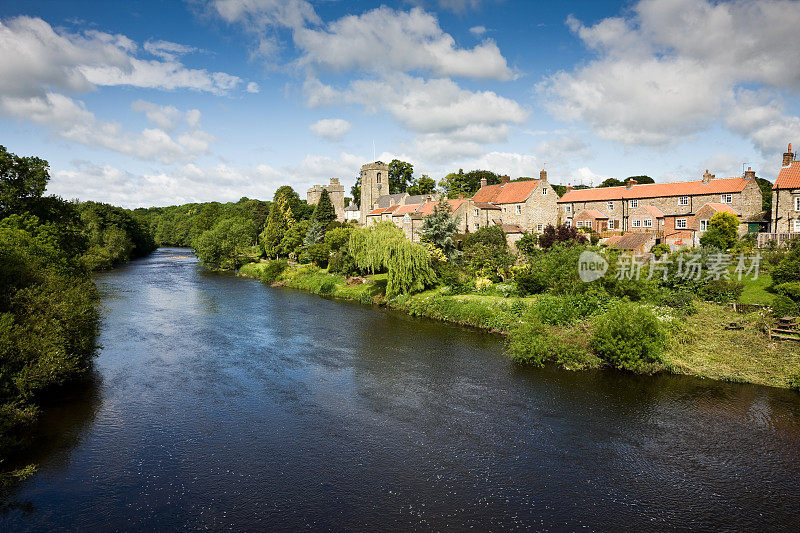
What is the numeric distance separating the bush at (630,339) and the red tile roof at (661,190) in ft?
97.2

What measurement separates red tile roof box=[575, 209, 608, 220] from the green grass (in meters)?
21.0

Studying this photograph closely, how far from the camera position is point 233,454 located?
49.2 ft

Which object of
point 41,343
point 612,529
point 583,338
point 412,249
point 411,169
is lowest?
point 612,529

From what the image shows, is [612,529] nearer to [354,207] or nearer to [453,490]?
[453,490]

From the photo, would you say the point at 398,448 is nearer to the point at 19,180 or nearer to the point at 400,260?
the point at 400,260

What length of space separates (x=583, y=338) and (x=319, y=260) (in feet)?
113

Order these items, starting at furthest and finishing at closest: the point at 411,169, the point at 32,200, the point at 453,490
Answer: the point at 411,169, the point at 32,200, the point at 453,490

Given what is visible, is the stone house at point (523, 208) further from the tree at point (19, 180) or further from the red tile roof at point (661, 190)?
the tree at point (19, 180)

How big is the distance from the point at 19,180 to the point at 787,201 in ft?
180

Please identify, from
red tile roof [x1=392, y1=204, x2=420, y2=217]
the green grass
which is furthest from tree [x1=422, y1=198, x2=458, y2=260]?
the green grass

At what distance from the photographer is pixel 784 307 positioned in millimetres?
22797

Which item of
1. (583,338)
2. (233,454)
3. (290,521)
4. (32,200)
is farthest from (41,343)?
(583,338)

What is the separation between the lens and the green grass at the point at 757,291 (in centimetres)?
2580

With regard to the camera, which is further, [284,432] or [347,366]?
[347,366]
